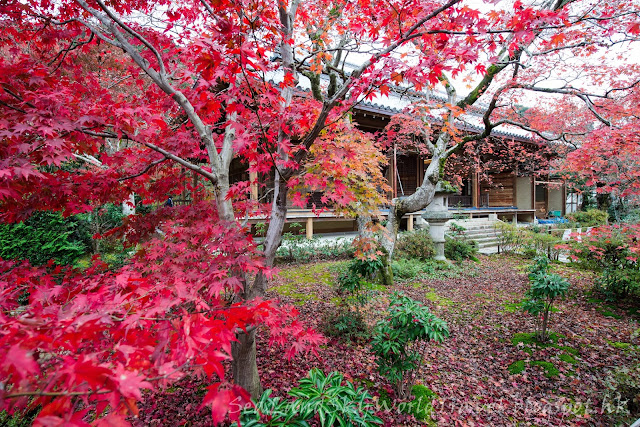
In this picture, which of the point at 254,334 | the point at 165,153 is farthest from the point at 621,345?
the point at 165,153

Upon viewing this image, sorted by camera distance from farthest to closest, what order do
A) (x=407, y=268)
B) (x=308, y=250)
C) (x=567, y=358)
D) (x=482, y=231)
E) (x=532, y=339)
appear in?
(x=482, y=231)
(x=308, y=250)
(x=407, y=268)
(x=532, y=339)
(x=567, y=358)

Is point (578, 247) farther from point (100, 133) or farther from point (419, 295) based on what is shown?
point (100, 133)

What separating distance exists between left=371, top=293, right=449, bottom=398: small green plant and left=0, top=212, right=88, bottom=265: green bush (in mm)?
7645

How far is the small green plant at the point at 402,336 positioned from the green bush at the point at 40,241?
7.65 metres

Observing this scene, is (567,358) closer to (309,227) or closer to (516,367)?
(516,367)

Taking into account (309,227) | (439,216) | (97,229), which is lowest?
(309,227)

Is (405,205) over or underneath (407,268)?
over

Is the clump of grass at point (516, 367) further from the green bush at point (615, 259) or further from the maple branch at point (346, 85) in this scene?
the maple branch at point (346, 85)

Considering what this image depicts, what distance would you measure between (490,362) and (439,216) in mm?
5485

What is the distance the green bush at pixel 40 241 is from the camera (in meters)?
6.68

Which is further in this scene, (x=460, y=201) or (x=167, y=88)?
(x=460, y=201)

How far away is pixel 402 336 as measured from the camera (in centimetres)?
283

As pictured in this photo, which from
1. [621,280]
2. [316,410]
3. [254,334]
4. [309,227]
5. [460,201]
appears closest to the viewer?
[316,410]

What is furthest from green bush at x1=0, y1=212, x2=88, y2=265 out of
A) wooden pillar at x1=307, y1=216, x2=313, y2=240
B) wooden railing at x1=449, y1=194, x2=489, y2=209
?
wooden railing at x1=449, y1=194, x2=489, y2=209
